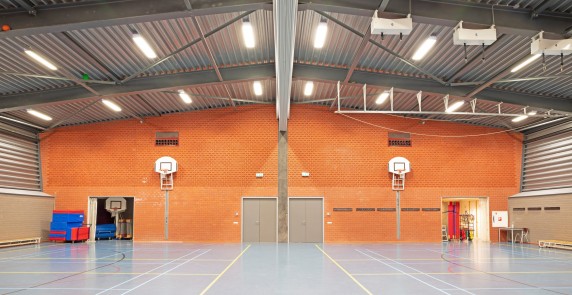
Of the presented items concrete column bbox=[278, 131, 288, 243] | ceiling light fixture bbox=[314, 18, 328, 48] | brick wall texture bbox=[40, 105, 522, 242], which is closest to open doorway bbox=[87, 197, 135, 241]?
brick wall texture bbox=[40, 105, 522, 242]

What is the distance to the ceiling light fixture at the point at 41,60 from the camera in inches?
641

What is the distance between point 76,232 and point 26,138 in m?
6.61

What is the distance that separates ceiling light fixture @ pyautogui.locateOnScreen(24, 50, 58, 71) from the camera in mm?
16281

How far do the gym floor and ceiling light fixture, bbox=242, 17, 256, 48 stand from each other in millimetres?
9105

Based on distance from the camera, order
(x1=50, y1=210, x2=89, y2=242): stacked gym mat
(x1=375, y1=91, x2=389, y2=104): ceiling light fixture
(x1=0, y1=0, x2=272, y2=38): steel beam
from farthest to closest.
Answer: (x1=50, y1=210, x2=89, y2=242): stacked gym mat, (x1=375, y1=91, x2=389, y2=104): ceiling light fixture, (x1=0, y1=0, x2=272, y2=38): steel beam

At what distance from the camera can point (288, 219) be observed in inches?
1095

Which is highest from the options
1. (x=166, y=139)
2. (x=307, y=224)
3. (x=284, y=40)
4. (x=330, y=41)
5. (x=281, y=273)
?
(x=330, y=41)

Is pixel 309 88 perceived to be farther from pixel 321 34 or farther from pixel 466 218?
pixel 466 218

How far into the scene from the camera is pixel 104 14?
13.5 m

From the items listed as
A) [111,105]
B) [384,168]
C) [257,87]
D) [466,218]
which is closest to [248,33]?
[257,87]

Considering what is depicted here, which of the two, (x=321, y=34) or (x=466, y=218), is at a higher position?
(x=321, y=34)

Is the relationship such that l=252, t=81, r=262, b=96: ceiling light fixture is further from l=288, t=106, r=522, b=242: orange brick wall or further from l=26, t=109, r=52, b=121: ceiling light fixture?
l=26, t=109, r=52, b=121: ceiling light fixture

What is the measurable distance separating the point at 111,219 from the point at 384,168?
69.7 feet

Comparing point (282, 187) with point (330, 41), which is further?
point (282, 187)
